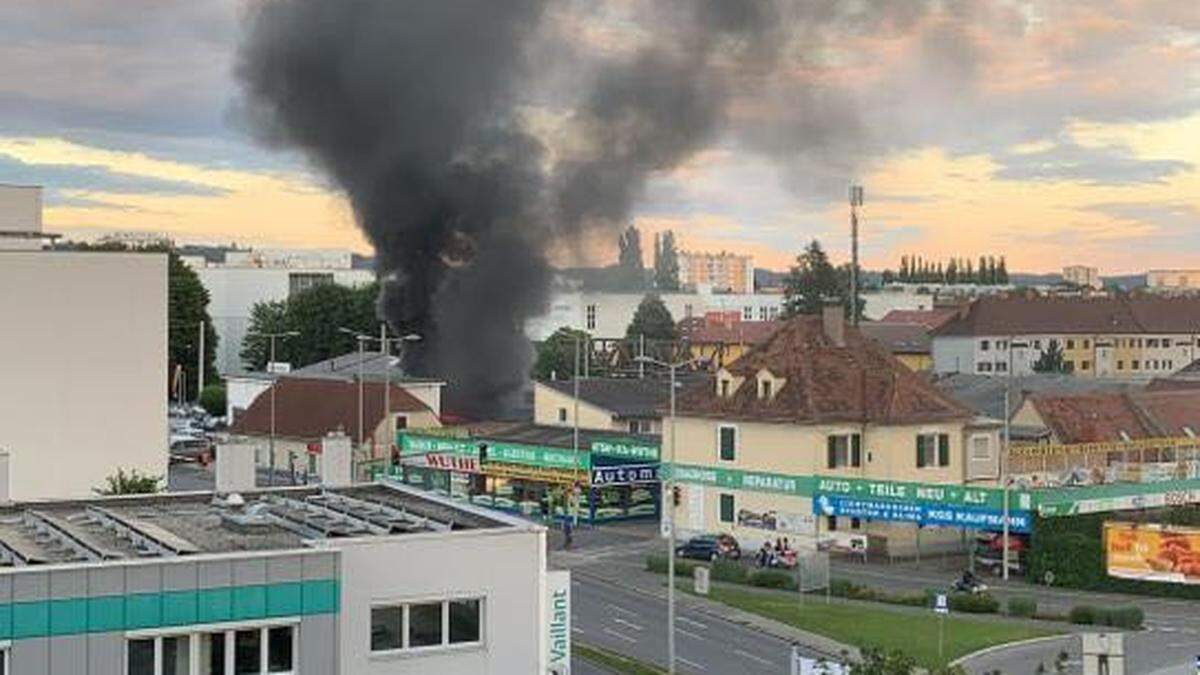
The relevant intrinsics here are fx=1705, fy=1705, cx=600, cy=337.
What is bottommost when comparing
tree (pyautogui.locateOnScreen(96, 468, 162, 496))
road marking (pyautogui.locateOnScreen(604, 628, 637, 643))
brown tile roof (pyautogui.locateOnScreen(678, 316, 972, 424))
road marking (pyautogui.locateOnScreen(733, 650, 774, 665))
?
road marking (pyautogui.locateOnScreen(733, 650, 774, 665))

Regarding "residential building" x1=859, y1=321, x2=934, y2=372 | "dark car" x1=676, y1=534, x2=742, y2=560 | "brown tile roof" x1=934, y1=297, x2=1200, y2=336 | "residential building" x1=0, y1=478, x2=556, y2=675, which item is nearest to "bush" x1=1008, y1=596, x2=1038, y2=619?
"dark car" x1=676, y1=534, x2=742, y2=560

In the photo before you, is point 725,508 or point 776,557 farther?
point 725,508

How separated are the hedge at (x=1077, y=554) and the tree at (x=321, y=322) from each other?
279 feet

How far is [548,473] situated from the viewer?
6781 cm

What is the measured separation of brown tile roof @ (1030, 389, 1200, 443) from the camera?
233 feet

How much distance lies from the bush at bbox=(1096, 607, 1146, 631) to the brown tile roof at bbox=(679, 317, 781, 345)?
11411 cm

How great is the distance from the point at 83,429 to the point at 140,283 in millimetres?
4404

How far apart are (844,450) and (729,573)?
8455 millimetres

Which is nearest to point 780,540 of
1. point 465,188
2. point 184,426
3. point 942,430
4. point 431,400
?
point 942,430

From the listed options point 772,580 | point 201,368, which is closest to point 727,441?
point 772,580

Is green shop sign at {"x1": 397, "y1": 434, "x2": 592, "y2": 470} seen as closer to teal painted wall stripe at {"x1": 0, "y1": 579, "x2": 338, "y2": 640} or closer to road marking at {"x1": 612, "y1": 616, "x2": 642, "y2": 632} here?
road marking at {"x1": 612, "y1": 616, "x2": 642, "y2": 632}

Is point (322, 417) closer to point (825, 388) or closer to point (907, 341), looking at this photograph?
point (825, 388)

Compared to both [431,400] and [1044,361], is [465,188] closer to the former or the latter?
[431,400]

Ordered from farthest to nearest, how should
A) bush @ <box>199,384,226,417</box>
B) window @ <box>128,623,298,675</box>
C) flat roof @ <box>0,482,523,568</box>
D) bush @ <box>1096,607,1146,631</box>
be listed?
bush @ <box>199,384,226,417</box> < bush @ <box>1096,607,1146,631</box> < flat roof @ <box>0,482,523,568</box> < window @ <box>128,623,298,675</box>
